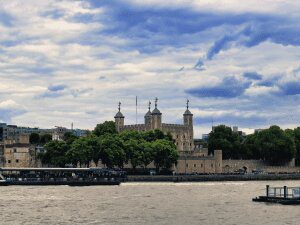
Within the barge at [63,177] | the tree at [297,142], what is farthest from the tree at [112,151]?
the tree at [297,142]

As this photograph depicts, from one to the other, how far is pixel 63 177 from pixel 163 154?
29257 millimetres

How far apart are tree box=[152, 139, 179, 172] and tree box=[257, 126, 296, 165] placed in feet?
114

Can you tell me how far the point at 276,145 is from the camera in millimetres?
173875

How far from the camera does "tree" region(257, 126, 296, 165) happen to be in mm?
174375

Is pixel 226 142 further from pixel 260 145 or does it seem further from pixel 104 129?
pixel 104 129

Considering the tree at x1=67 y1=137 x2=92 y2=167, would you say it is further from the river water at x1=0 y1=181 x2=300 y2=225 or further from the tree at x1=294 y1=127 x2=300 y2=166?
the tree at x1=294 y1=127 x2=300 y2=166

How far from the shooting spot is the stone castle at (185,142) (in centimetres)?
16538

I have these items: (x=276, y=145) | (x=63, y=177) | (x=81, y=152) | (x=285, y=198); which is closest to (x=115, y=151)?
(x=81, y=152)

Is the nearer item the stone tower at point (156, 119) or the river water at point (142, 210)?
the river water at point (142, 210)

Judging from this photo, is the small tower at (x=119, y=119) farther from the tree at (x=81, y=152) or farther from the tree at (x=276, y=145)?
the tree at (x=81, y=152)

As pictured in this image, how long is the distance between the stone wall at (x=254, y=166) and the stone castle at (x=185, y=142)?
9.87 ft

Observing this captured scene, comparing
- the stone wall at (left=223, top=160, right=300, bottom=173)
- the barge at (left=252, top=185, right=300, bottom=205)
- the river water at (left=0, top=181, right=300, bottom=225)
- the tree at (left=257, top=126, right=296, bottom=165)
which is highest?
the tree at (left=257, top=126, right=296, bottom=165)

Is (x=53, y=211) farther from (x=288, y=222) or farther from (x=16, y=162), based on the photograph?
(x=16, y=162)

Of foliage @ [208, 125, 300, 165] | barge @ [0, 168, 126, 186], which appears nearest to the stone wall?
foliage @ [208, 125, 300, 165]
